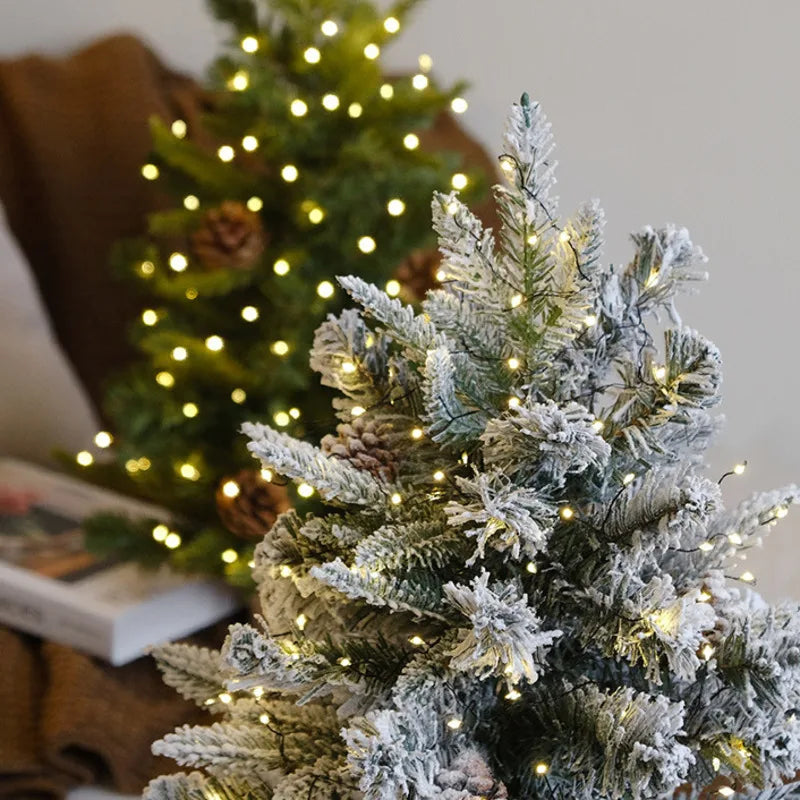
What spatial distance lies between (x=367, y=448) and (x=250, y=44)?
63 centimetres

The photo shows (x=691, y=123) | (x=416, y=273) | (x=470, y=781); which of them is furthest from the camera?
(x=691, y=123)

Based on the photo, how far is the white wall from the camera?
1352 millimetres

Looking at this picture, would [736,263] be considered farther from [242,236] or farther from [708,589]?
[708,589]

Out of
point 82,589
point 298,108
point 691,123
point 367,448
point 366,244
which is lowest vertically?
point 367,448

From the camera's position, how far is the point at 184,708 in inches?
37.4

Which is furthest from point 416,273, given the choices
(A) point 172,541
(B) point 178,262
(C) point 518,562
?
(C) point 518,562

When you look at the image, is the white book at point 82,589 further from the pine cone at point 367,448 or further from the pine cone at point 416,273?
the pine cone at point 367,448

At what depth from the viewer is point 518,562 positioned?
21.3 inches

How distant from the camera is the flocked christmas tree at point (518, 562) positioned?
1.63 feet

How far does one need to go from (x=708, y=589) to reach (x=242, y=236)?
62 cm

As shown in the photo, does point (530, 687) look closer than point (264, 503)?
Yes

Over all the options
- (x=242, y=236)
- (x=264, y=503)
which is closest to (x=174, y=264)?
(x=242, y=236)

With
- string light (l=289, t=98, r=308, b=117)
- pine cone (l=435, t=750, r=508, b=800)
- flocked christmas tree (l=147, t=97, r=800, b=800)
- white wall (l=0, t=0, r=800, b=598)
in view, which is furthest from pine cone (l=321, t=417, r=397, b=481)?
white wall (l=0, t=0, r=800, b=598)

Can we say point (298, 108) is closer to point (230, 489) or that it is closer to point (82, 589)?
point (230, 489)
